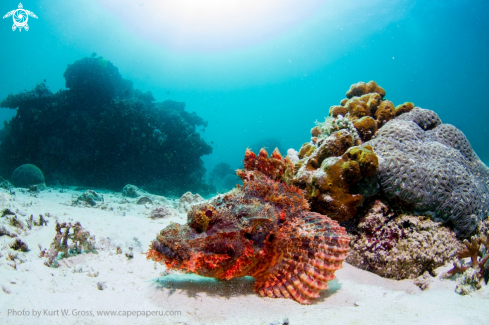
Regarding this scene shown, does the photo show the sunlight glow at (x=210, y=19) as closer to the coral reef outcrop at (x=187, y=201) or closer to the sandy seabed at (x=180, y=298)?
the coral reef outcrop at (x=187, y=201)

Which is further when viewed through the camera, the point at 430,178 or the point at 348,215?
the point at 430,178

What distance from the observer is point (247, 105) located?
15875cm

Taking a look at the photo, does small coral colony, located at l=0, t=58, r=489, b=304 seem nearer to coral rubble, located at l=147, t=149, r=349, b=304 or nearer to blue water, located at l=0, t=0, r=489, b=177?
coral rubble, located at l=147, t=149, r=349, b=304

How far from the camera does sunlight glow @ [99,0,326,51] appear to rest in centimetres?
6800

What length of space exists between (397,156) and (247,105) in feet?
523

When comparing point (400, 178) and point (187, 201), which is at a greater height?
point (187, 201)

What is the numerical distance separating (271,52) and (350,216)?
127199mm

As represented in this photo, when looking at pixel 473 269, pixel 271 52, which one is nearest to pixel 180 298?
pixel 473 269

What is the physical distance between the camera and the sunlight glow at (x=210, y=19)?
68.0 metres

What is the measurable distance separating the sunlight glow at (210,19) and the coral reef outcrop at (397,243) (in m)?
70.1

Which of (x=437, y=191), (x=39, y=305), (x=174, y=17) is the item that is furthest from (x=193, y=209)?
(x=174, y=17)

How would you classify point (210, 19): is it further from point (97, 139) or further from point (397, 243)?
point (397, 243)

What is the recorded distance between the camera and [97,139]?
16703 mm

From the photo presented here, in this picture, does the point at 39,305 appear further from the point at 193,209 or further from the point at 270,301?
the point at 270,301
